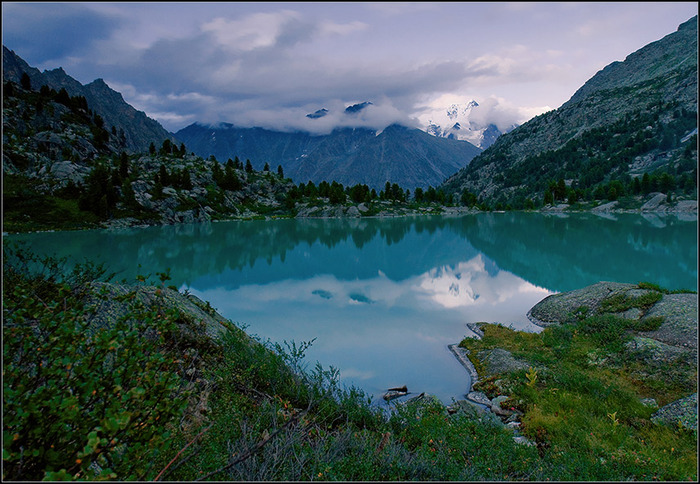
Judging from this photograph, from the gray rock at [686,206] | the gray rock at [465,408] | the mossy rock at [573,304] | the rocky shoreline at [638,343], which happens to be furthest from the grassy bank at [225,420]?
the mossy rock at [573,304]

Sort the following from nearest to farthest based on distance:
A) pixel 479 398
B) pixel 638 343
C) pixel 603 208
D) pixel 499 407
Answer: pixel 499 407 → pixel 479 398 → pixel 638 343 → pixel 603 208

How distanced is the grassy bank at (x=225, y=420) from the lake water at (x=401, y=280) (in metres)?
3.20

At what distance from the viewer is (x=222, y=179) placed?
11444 cm

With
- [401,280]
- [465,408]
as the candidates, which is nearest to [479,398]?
[465,408]

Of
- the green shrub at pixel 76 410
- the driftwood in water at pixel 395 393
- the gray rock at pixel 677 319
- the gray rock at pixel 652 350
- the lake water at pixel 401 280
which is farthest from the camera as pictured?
the lake water at pixel 401 280

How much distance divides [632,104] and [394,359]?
834 feet

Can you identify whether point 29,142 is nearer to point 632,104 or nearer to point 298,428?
point 298,428

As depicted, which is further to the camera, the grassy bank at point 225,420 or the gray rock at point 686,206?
the gray rock at point 686,206

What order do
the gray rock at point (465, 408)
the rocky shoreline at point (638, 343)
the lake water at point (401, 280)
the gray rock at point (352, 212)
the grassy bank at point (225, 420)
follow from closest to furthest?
the grassy bank at point (225, 420), the rocky shoreline at point (638, 343), the gray rock at point (465, 408), the lake water at point (401, 280), the gray rock at point (352, 212)

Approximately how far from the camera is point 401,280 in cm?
2816

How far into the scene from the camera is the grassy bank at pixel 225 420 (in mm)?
3236

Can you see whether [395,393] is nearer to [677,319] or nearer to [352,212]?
[677,319]

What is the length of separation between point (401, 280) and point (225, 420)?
22.9 metres

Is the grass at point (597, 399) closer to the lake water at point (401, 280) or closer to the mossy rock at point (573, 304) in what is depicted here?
the mossy rock at point (573, 304)
